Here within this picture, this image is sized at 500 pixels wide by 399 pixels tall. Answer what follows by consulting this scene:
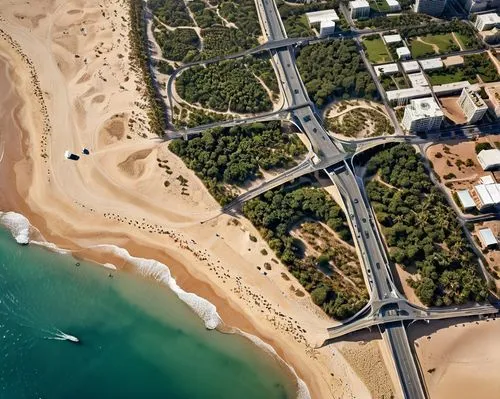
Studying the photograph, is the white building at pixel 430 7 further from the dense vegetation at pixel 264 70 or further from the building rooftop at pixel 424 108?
the dense vegetation at pixel 264 70

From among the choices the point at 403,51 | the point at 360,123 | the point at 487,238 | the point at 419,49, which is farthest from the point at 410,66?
the point at 487,238

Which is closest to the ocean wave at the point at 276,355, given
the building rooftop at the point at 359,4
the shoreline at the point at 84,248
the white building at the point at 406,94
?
the shoreline at the point at 84,248

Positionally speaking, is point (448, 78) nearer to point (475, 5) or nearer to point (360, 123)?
point (360, 123)

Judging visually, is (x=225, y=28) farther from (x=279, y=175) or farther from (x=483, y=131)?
(x=483, y=131)

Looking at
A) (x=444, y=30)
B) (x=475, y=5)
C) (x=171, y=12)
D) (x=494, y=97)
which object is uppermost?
(x=171, y=12)

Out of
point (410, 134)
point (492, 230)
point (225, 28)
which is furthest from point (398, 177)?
point (225, 28)
